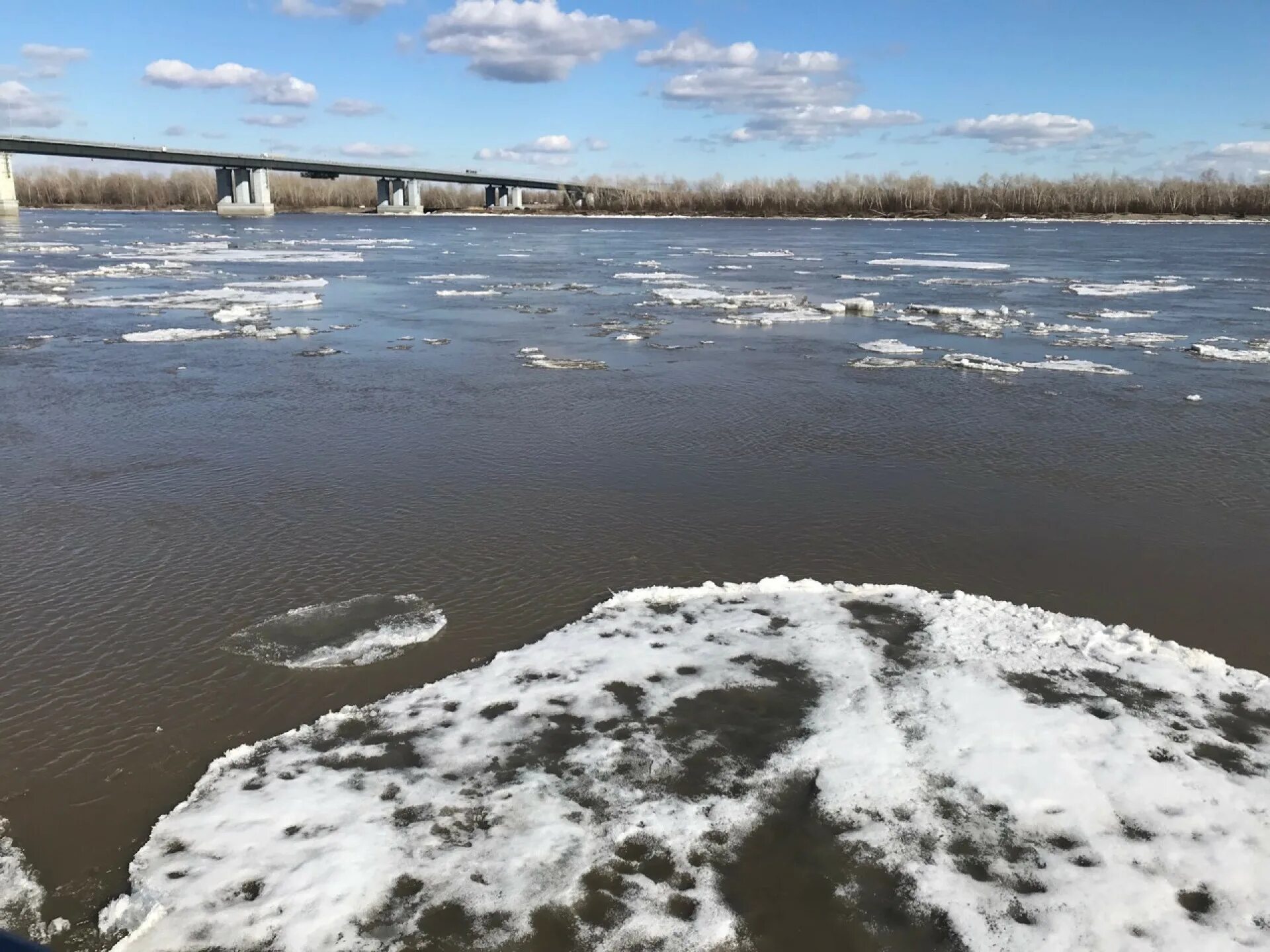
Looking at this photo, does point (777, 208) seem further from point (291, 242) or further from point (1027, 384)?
point (1027, 384)

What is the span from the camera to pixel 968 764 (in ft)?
14.3

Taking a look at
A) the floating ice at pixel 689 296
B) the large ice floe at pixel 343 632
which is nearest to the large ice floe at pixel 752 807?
the large ice floe at pixel 343 632

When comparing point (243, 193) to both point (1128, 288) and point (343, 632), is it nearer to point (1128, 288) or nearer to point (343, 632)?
point (1128, 288)

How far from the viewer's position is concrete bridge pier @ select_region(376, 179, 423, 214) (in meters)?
108

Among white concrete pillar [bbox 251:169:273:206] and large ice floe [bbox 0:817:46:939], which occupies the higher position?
white concrete pillar [bbox 251:169:273:206]

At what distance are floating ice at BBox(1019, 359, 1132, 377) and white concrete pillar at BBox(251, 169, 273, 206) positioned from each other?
94.7 meters

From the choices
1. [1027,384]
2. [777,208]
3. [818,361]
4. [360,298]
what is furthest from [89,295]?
[777,208]

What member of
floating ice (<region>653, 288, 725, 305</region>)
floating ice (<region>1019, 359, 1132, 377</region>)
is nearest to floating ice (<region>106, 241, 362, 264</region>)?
floating ice (<region>653, 288, 725, 305</region>)

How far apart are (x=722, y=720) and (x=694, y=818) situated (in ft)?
2.76

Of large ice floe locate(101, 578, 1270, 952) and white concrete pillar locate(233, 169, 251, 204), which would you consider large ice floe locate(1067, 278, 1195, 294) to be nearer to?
large ice floe locate(101, 578, 1270, 952)

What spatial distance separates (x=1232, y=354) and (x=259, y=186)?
9649 cm

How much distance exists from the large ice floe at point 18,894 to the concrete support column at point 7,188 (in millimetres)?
86009

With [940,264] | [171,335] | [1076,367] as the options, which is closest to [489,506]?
[1076,367]

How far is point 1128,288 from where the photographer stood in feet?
85.9
